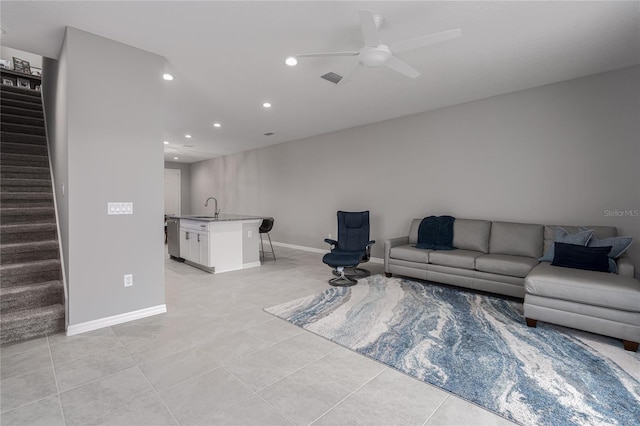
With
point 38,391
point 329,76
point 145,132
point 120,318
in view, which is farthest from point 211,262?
point 329,76

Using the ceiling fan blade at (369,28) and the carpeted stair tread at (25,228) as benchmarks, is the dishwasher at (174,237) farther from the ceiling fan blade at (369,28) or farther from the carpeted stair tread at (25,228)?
the ceiling fan blade at (369,28)

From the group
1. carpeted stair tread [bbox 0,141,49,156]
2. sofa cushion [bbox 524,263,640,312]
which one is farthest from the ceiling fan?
carpeted stair tread [bbox 0,141,49,156]

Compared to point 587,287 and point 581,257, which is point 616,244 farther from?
point 587,287

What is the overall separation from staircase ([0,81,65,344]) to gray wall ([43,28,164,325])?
0.42m

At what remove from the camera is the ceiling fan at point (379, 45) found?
7.26 ft

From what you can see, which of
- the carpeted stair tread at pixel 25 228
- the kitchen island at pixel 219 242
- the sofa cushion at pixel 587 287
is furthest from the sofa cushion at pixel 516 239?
the carpeted stair tread at pixel 25 228

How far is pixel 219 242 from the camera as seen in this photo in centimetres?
494

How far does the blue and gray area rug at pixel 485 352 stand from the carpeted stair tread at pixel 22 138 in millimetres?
4513

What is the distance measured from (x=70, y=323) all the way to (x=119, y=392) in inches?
50.0

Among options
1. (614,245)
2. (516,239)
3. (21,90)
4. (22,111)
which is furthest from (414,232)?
(21,90)

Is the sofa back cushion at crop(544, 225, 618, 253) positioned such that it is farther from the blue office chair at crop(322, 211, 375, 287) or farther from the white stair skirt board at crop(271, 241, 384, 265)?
the white stair skirt board at crop(271, 241, 384, 265)

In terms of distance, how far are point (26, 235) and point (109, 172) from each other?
156 centimetres

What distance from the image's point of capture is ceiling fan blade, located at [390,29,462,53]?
222 centimetres

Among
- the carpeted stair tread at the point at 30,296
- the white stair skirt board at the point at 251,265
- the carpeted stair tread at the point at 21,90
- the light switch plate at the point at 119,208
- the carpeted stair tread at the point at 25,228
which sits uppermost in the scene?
the carpeted stair tread at the point at 21,90
